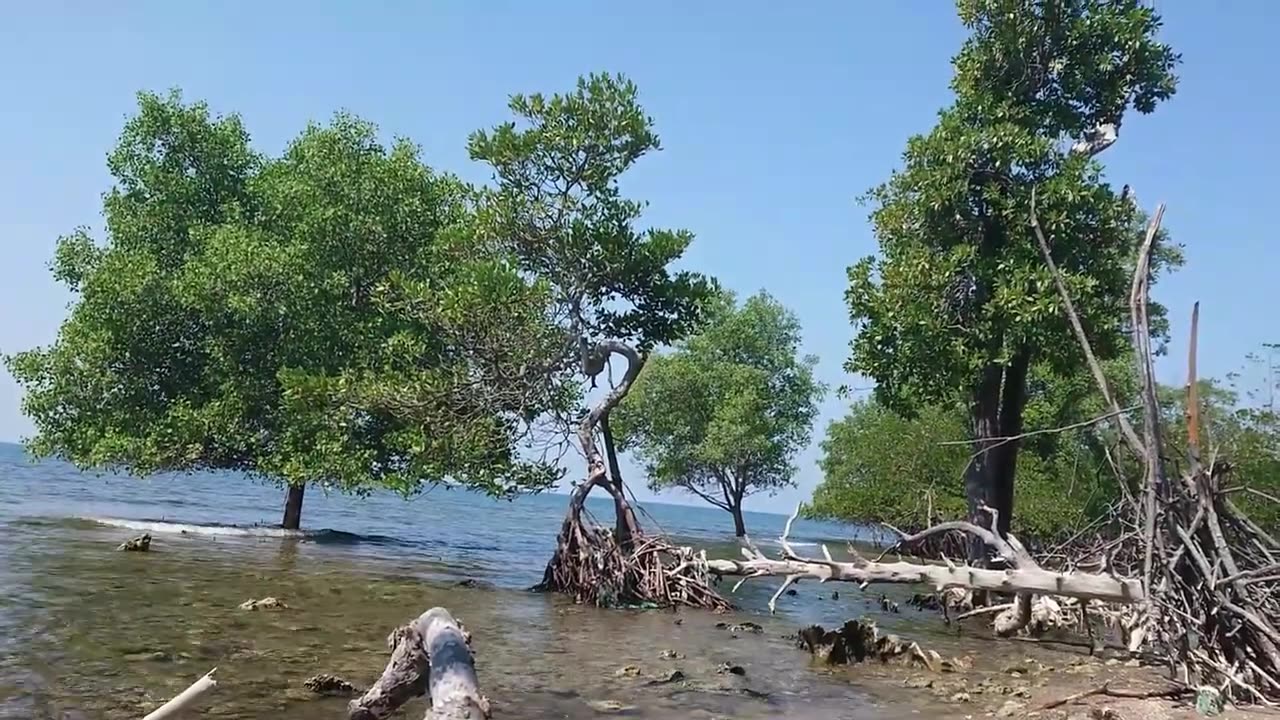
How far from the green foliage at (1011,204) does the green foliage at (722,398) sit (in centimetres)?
2554

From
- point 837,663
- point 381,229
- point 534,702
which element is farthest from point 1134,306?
point 381,229

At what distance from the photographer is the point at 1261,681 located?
8766 millimetres

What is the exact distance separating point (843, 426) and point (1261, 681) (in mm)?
40823

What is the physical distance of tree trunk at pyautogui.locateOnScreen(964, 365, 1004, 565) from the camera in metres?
17.7

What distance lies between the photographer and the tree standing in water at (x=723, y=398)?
148 feet

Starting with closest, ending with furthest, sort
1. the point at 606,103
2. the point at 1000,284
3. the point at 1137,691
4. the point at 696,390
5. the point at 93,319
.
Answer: the point at 1137,691 < the point at 1000,284 < the point at 606,103 < the point at 93,319 < the point at 696,390

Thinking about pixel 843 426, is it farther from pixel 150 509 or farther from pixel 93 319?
pixel 93 319

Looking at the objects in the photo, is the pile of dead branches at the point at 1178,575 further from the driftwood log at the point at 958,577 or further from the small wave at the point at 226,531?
the small wave at the point at 226,531

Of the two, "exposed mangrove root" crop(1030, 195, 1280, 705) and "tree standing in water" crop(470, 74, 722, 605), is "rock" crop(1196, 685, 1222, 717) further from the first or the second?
"tree standing in water" crop(470, 74, 722, 605)

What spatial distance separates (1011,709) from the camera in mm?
9055

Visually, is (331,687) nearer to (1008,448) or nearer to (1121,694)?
(1121,694)

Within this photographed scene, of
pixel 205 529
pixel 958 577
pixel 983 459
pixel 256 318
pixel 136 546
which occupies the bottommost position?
pixel 205 529

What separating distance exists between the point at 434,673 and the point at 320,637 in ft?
23.1

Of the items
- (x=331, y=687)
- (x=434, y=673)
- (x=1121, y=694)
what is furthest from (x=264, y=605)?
(x=1121, y=694)
